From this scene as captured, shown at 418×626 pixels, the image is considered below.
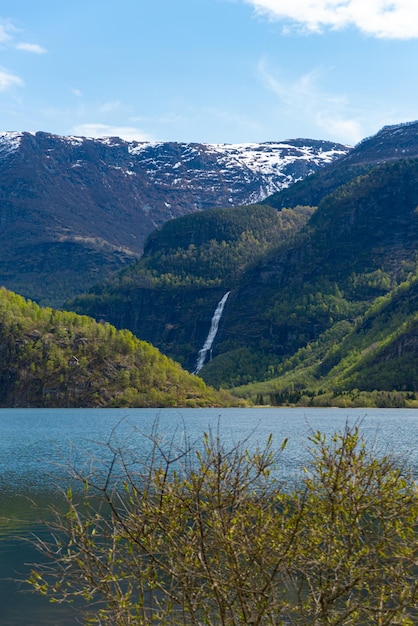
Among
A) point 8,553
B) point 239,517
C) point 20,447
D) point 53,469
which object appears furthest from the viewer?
point 20,447

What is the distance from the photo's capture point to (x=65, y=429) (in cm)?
15625

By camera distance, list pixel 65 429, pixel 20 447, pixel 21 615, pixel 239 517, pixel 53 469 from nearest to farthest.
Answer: pixel 239 517, pixel 21 615, pixel 53 469, pixel 20 447, pixel 65 429

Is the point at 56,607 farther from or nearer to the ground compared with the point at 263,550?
nearer to the ground

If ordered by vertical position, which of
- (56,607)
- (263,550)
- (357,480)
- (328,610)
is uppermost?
(357,480)

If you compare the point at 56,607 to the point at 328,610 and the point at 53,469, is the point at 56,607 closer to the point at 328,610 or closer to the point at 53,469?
the point at 328,610

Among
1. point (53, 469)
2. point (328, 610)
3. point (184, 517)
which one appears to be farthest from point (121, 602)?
point (53, 469)

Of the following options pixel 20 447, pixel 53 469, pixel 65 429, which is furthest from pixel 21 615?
pixel 65 429

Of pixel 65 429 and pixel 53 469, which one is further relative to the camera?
pixel 65 429

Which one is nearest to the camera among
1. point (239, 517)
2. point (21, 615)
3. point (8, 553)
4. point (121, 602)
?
point (121, 602)

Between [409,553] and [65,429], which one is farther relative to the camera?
[65,429]

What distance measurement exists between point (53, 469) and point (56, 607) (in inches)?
2193

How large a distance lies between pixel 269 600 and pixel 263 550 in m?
1.29

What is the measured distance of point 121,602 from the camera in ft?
63.5

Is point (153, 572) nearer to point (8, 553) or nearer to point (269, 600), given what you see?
point (269, 600)
